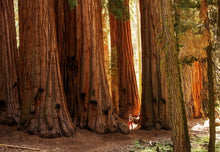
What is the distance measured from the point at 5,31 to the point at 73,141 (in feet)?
13.8

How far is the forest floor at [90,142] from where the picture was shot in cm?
789

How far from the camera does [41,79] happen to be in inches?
354

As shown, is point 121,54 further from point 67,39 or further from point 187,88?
point 67,39

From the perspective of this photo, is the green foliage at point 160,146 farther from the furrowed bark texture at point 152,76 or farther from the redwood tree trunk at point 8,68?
the redwood tree trunk at point 8,68

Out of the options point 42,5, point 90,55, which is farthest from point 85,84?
point 42,5

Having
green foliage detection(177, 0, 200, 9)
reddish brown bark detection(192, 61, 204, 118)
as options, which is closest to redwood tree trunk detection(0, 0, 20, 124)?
green foliage detection(177, 0, 200, 9)

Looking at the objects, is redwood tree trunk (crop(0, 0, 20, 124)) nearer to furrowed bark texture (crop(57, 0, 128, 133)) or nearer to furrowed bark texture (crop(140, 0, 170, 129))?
furrowed bark texture (crop(57, 0, 128, 133))

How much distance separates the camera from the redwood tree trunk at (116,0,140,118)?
15016 millimetres

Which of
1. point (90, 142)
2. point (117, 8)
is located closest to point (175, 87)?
point (90, 142)

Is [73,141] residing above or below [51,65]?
below

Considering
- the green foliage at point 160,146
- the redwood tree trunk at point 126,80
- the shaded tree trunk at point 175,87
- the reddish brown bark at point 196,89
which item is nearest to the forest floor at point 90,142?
the green foliage at point 160,146

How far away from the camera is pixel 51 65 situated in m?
9.14

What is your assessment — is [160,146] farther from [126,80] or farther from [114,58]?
[114,58]

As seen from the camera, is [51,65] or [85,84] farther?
[85,84]
